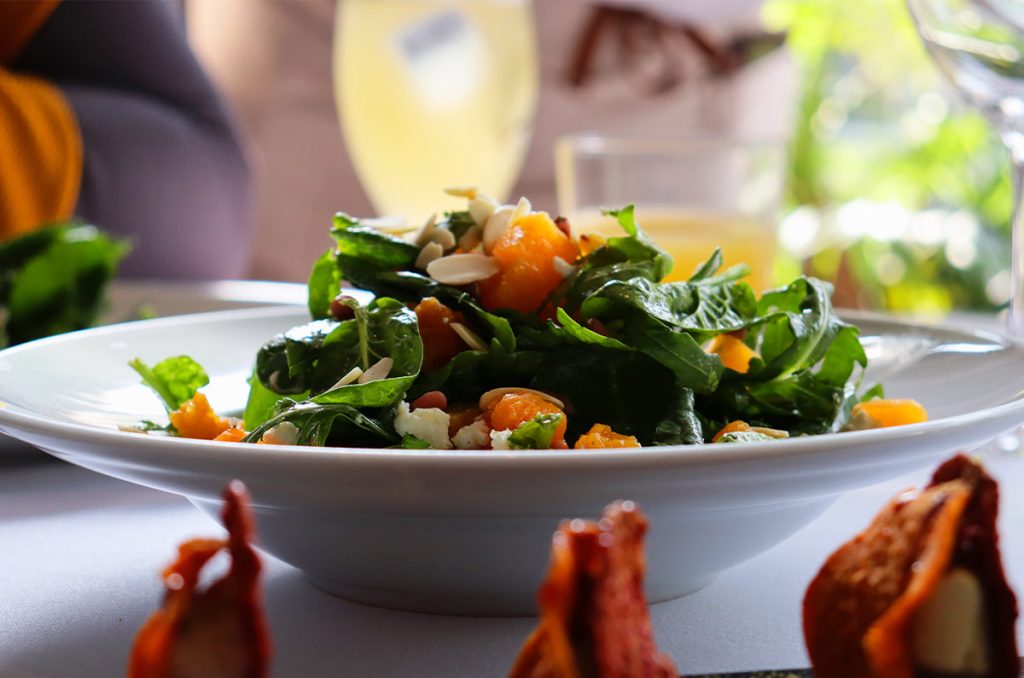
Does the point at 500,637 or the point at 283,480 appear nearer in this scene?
the point at 283,480

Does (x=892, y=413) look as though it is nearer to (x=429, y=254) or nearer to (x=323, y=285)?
(x=429, y=254)

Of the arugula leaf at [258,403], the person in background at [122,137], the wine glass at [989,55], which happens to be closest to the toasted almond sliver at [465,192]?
the arugula leaf at [258,403]

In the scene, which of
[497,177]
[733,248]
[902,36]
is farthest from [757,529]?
[902,36]

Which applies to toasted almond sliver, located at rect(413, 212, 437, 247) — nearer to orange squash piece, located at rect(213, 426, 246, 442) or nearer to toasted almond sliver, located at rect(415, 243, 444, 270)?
toasted almond sliver, located at rect(415, 243, 444, 270)

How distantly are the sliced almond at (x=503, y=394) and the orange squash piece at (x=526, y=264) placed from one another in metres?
0.10

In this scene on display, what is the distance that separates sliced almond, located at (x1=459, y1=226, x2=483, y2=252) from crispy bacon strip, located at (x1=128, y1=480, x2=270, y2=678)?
511 mm

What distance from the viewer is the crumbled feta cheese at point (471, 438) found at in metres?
0.70

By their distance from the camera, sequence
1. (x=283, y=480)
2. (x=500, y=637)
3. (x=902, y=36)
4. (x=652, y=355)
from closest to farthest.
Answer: (x=283, y=480) → (x=500, y=637) → (x=652, y=355) → (x=902, y=36)

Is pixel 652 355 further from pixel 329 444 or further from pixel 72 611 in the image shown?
pixel 72 611

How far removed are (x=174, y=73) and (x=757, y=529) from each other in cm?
235

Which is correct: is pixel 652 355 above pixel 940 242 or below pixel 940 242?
above

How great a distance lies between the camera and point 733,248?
5.39 ft

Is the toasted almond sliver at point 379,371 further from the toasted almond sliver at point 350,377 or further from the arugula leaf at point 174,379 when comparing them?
the arugula leaf at point 174,379

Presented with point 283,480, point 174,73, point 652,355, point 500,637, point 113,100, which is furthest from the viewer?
point 174,73
